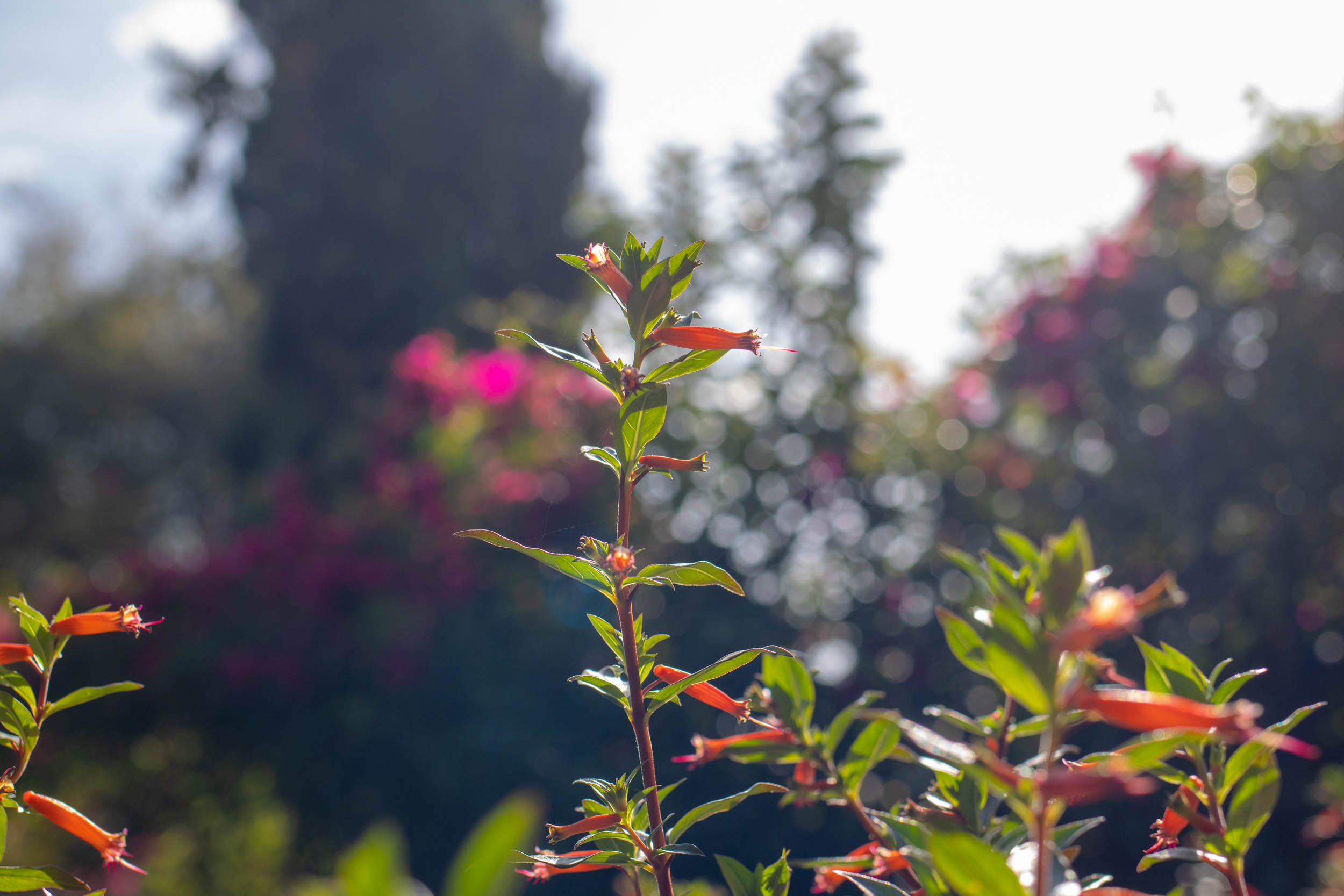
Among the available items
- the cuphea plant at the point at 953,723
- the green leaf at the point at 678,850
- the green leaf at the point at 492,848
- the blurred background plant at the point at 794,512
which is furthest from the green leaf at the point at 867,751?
the blurred background plant at the point at 794,512

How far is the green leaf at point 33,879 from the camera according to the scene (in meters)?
0.53

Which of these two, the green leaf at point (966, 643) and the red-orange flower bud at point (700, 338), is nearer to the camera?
the green leaf at point (966, 643)

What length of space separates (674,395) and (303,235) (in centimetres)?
858

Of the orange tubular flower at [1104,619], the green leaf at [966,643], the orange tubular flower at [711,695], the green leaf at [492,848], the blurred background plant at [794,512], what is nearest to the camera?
the green leaf at [492,848]

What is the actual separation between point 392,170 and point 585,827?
10690 mm

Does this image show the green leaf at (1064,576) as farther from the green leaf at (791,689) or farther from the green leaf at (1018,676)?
the green leaf at (791,689)

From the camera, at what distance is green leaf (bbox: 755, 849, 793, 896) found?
562 mm

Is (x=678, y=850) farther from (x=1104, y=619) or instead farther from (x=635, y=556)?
(x=1104, y=619)

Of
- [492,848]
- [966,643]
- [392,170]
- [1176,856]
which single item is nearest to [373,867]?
[492,848]

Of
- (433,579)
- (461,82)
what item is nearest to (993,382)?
(433,579)

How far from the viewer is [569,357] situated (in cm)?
54

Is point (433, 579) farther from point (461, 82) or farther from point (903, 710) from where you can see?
point (461, 82)

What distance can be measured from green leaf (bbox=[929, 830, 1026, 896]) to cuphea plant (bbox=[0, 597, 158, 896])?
0.50 metres

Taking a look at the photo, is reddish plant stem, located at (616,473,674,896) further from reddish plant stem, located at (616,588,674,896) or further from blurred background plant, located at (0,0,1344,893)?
Answer: blurred background plant, located at (0,0,1344,893)
